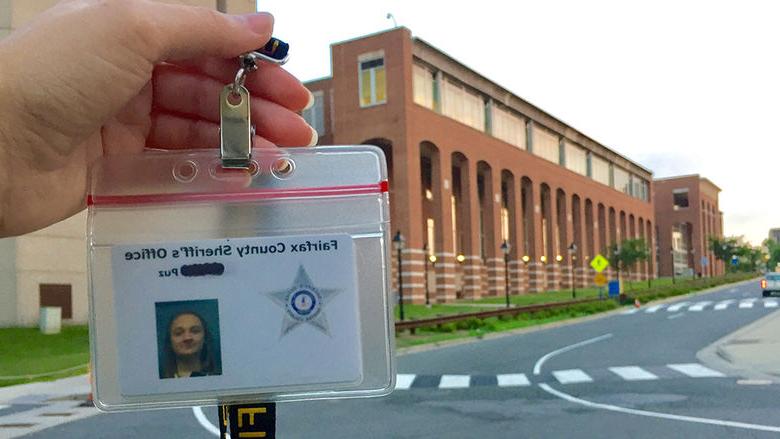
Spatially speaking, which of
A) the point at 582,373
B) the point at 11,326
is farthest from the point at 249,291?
the point at 11,326

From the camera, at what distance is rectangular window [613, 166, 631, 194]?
4358 inches

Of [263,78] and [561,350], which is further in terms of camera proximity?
[561,350]

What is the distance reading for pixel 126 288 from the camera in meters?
1.37

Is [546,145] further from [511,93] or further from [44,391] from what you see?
[44,391]

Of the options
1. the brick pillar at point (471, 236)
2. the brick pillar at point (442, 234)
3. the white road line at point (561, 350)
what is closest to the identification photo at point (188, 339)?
the white road line at point (561, 350)

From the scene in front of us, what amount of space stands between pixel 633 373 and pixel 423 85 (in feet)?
142

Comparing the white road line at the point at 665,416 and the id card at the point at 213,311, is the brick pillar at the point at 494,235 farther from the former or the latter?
the id card at the point at 213,311

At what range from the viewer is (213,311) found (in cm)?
136

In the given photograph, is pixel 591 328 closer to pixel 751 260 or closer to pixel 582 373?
pixel 582 373

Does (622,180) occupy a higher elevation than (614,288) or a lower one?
higher

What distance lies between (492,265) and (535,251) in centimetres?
1103

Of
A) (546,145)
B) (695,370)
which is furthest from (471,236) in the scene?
(695,370)

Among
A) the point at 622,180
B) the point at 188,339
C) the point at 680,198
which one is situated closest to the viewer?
the point at 188,339

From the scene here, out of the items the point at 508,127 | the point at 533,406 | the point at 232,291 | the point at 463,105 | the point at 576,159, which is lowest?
the point at 533,406
